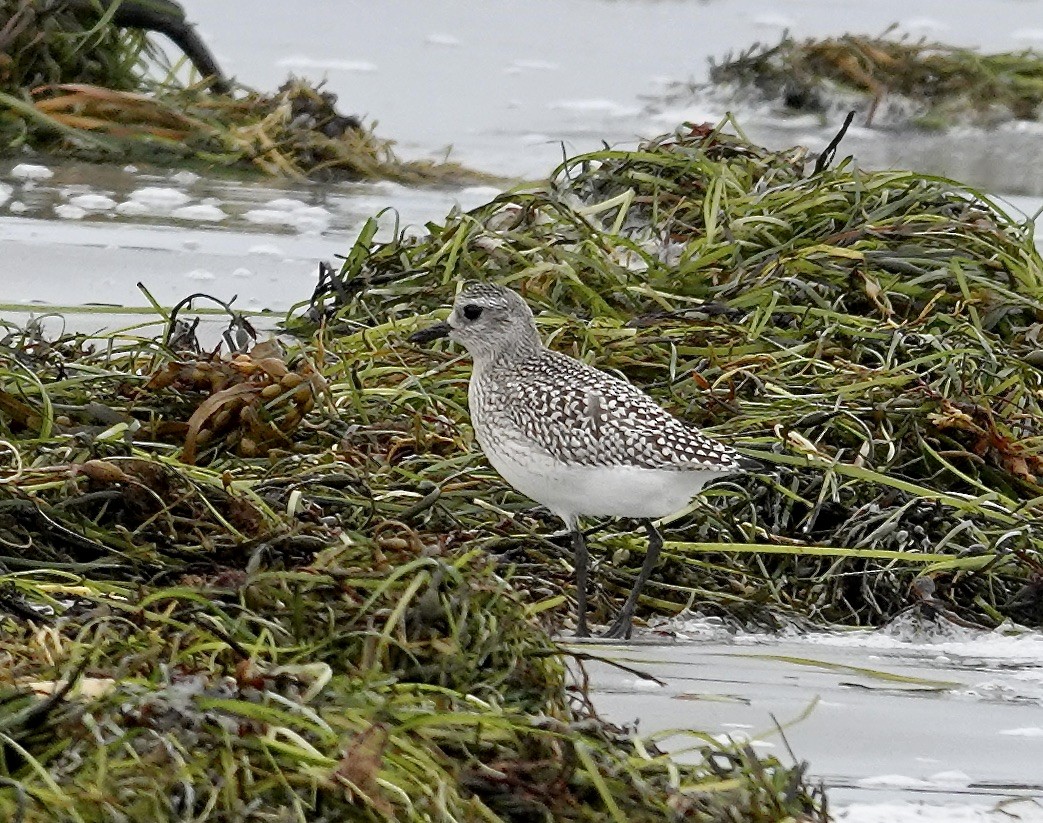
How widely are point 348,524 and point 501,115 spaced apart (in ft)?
18.2

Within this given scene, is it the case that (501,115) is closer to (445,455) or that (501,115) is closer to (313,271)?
(313,271)

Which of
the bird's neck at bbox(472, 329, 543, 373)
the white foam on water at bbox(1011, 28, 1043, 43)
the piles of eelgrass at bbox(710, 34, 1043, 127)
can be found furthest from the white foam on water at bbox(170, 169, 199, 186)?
the white foam on water at bbox(1011, 28, 1043, 43)

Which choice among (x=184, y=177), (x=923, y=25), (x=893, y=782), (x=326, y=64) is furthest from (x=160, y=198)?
(x=923, y=25)

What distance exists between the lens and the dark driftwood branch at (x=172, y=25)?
798 centimetres

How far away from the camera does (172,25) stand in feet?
26.6

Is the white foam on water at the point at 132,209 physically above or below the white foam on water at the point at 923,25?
below

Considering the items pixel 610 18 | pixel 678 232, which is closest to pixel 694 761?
pixel 678 232

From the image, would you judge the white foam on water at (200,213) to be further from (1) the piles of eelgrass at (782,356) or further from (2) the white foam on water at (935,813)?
(2) the white foam on water at (935,813)

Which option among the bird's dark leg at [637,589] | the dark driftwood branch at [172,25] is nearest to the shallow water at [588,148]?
the bird's dark leg at [637,589]

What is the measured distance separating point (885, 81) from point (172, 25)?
3.71 m

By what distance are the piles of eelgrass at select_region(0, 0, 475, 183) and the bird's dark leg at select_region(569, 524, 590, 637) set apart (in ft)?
12.6

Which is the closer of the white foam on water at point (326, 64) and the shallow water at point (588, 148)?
the shallow water at point (588, 148)

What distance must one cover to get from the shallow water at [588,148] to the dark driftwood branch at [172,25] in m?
0.85

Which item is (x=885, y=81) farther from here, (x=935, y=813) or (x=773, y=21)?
(x=935, y=813)
